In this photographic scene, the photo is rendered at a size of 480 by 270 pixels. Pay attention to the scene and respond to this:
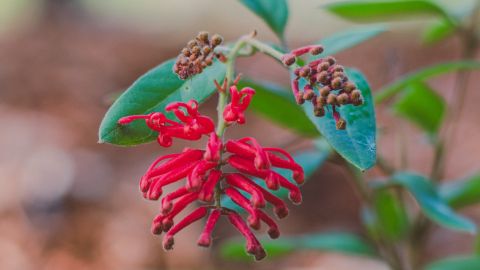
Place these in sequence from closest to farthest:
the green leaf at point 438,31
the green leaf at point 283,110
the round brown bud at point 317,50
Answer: the round brown bud at point 317,50 < the green leaf at point 283,110 < the green leaf at point 438,31

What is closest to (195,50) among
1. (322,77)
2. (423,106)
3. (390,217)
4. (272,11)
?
(322,77)

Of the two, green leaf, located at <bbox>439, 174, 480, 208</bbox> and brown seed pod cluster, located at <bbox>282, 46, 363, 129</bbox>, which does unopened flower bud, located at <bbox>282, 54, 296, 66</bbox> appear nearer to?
brown seed pod cluster, located at <bbox>282, 46, 363, 129</bbox>

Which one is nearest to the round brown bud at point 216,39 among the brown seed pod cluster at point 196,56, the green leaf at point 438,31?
the brown seed pod cluster at point 196,56

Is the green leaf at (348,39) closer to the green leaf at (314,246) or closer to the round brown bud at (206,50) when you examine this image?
the round brown bud at (206,50)

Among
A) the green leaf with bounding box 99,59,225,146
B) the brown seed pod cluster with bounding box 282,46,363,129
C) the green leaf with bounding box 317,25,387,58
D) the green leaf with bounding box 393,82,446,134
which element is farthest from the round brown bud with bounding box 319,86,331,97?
the green leaf with bounding box 393,82,446,134

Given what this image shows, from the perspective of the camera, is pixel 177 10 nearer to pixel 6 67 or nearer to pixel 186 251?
pixel 6 67
